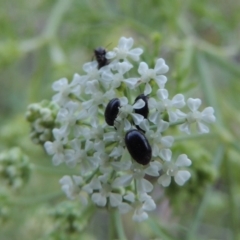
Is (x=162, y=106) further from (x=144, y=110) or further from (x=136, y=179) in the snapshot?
(x=136, y=179)

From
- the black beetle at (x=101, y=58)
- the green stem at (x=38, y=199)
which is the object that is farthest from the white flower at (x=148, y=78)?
the green stem at (x=38, y=199)

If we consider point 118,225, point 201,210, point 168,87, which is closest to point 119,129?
point 118,225

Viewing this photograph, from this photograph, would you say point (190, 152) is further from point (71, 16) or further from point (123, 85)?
point (71, 16)

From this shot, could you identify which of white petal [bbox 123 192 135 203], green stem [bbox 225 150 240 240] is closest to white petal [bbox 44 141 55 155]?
white petal [bbox 123 192 135 203]

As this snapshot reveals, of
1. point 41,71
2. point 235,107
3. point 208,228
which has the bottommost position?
point 208,228

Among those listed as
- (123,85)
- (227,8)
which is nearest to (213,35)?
(227,8)

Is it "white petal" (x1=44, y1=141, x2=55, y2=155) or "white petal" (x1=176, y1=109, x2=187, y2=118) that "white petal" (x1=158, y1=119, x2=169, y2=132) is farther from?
"white petal" (x1=44, y1=141, x2=55, y2=155)
